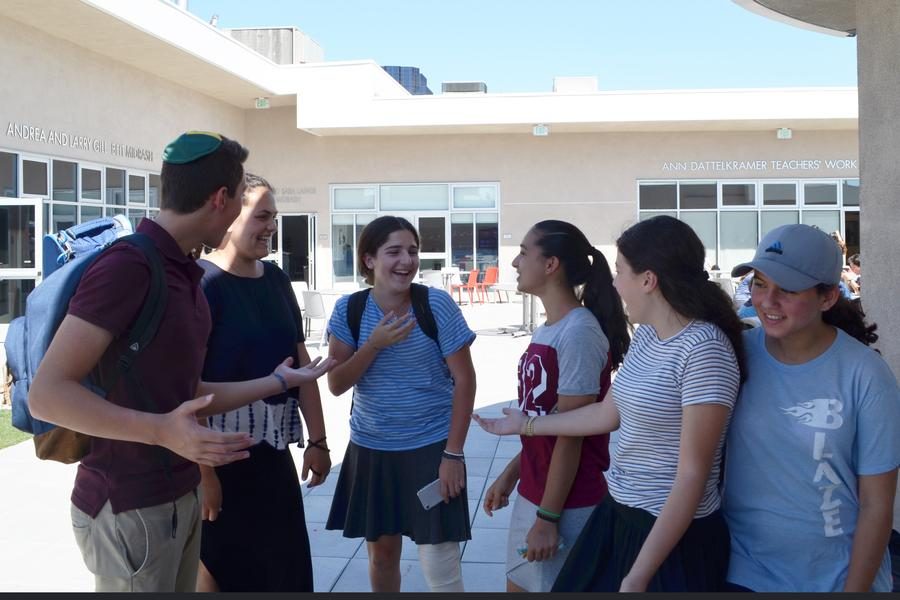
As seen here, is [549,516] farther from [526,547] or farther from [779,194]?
[779,194]

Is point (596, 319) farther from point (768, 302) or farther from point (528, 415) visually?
point (768, 302)

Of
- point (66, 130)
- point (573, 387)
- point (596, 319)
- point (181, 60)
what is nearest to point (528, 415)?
point (573, 387)

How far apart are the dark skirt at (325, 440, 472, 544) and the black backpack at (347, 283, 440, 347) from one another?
413 millimetres

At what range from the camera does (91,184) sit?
1778cm

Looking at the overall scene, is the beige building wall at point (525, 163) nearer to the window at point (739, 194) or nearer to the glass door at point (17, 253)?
the window at point (739, 194)

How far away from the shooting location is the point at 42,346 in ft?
6.52

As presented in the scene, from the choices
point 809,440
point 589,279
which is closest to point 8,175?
point 589,279

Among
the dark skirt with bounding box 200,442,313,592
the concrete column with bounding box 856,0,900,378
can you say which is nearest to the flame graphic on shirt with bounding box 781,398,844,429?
the dark skirt with bounding box 200,442,313,592

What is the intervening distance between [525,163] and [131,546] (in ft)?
76.8

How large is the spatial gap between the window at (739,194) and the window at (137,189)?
1514 cm

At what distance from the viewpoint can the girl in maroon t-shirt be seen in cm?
266

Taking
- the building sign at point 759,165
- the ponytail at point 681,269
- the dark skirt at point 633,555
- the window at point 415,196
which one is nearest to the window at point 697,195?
the building sign at point 759,165

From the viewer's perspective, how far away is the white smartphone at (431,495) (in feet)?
10.1

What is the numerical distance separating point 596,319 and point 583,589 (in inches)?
36.8
